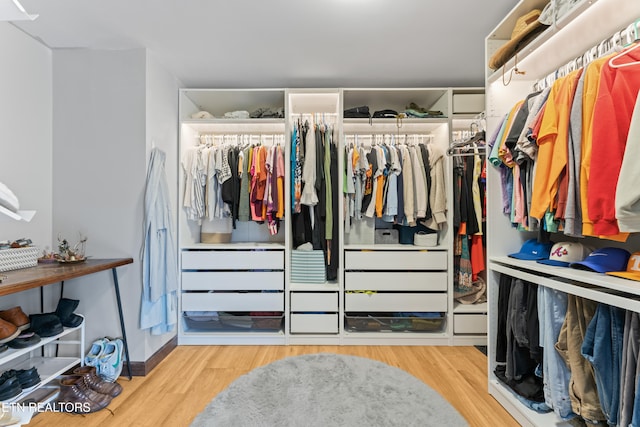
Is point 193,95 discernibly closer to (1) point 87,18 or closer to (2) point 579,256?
(1) point 87,18

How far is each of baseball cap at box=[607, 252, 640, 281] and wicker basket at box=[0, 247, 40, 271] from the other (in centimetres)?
284

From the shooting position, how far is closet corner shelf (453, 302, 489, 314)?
2668 mm

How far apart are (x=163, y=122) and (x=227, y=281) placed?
1400 mm

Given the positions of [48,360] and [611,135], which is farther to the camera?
[48,360]

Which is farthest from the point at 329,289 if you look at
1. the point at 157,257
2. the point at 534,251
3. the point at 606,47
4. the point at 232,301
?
the point at 606,47

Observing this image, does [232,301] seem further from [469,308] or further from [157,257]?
[469,308]

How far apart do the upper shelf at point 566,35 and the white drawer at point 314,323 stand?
2.13 m

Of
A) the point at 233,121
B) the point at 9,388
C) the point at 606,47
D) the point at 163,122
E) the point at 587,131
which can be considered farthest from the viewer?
the point at 233,121

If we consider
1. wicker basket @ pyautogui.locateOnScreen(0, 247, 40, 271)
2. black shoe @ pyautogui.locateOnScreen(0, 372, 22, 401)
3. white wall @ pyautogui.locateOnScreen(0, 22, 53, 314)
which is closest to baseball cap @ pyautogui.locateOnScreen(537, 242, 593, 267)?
black shoe @ pyautogui.locateOnScreen(0, 372, 22, 401)

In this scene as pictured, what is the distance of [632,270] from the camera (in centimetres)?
118

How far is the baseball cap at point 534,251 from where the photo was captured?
164cm

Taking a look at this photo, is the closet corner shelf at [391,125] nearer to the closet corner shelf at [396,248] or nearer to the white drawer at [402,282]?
the closet corner shelf at [396,248]

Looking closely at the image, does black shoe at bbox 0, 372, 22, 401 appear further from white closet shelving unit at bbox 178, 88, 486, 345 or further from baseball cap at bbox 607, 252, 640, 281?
baseball cap at bbox 607, 252, 640, 281

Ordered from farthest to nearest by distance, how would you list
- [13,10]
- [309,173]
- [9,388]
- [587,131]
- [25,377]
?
[309,173] < [25,377] < [9,388] < [587,131] < [13,10]
